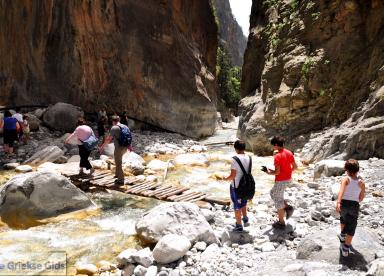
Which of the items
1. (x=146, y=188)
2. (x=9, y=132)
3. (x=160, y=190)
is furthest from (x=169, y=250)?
(x=9, y=132)

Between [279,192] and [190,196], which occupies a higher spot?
[279,192]

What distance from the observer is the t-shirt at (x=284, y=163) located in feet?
19.7

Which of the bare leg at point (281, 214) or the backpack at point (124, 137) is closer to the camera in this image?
the bare leg at point (281, 214)

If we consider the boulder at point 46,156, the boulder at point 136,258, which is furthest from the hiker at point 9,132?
the boulder at point 136,258

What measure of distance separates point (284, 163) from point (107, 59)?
17.2 m

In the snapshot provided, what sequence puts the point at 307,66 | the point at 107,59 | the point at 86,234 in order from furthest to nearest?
1. the point at 107,59
2. the point at 307,66
3. the point at 86,234

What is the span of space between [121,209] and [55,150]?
6.32m

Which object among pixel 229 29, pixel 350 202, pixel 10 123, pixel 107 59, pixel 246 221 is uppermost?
pixel 229 29

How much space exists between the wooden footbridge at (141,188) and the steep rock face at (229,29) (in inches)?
2611

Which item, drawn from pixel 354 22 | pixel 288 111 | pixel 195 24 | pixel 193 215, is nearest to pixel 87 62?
pixel 195 24

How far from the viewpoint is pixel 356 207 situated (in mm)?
4867

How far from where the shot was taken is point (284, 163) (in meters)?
6.02

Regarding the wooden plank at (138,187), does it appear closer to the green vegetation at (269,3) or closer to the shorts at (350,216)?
the shorts at (350,216)

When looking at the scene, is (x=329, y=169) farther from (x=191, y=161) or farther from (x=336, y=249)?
(x=336, y=249)
